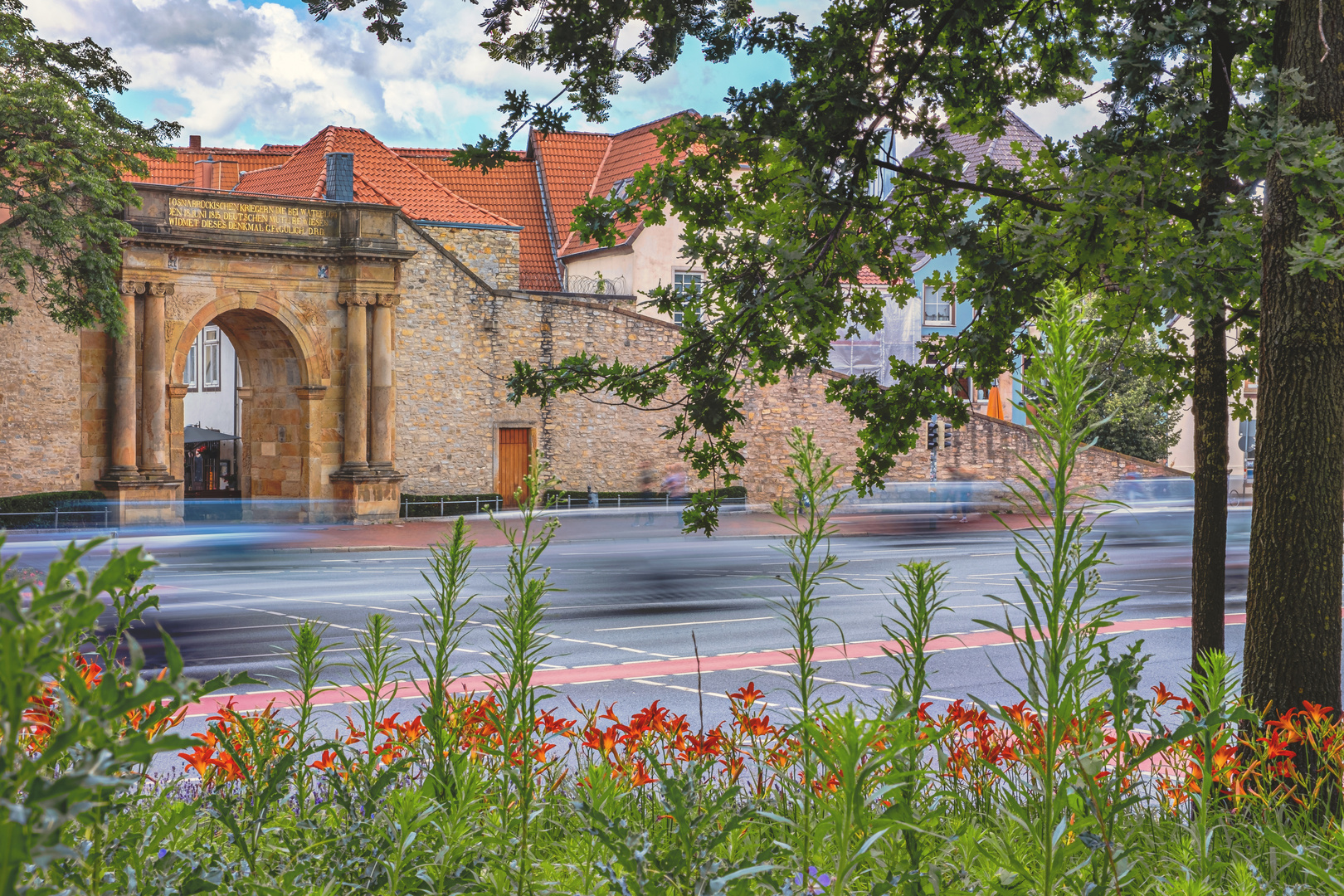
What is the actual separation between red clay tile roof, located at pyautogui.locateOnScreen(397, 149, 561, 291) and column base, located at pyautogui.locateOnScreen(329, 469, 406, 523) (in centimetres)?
1226

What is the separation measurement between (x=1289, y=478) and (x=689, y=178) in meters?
3.47

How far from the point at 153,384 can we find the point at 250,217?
4.95 meters

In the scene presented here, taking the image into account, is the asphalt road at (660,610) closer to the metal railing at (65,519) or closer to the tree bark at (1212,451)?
the tree bark at (1212,451)

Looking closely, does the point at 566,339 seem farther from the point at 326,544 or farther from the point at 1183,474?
the point at 1183,474

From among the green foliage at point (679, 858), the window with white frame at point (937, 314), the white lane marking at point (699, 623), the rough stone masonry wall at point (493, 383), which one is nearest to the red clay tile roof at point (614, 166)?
the rough stone masonry wall at point (493, 383)

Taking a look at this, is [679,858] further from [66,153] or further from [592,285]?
[592,285]

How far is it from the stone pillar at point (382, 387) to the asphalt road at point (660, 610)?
6758 mm

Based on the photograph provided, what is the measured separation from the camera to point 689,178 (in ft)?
21.0

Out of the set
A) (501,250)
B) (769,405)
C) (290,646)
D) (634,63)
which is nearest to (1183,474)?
(769,405)

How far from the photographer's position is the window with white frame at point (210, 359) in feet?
142

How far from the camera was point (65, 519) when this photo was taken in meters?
25.0

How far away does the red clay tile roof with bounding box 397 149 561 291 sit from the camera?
40469 millimetres

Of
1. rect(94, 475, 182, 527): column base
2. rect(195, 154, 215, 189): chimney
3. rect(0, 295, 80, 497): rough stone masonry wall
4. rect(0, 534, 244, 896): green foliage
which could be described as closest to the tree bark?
rect(0, 534, 244, 896): green foliage

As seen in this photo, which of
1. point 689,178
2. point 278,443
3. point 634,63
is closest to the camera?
point 634,63
